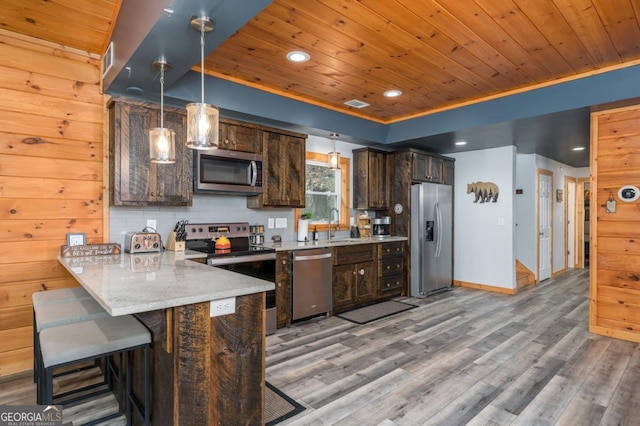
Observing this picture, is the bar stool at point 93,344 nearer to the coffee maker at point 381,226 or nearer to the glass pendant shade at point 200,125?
the glass pendant shade at point 200,125

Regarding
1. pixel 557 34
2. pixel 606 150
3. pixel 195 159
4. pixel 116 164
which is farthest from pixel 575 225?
pixel 116 164

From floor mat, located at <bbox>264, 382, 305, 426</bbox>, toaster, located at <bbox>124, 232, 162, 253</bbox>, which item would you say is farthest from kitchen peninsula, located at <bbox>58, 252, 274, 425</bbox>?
toaster, located at <bbox>124, 232, 162, 253</bbox>

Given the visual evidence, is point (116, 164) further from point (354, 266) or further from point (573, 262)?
point (573, 262)

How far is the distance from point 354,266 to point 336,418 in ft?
8.16

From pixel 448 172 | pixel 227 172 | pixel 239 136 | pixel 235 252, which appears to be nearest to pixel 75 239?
pixel 235 252

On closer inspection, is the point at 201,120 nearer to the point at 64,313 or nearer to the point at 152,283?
the point at 152,283

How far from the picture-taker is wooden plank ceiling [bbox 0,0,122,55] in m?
2.36

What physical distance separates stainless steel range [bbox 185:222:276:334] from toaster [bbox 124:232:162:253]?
412 millimetres

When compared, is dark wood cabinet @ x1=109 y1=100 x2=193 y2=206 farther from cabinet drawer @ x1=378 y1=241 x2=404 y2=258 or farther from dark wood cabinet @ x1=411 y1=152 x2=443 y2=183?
dark wood cabinet @ x1=411 y1=152 x2=443 y2=183

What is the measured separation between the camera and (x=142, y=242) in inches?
122

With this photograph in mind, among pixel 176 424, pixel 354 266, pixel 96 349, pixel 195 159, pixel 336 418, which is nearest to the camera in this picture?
pixel 176 424

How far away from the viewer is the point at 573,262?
798cm

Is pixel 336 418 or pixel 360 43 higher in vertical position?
pixel 360 43

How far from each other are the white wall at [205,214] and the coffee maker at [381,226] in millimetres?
984
